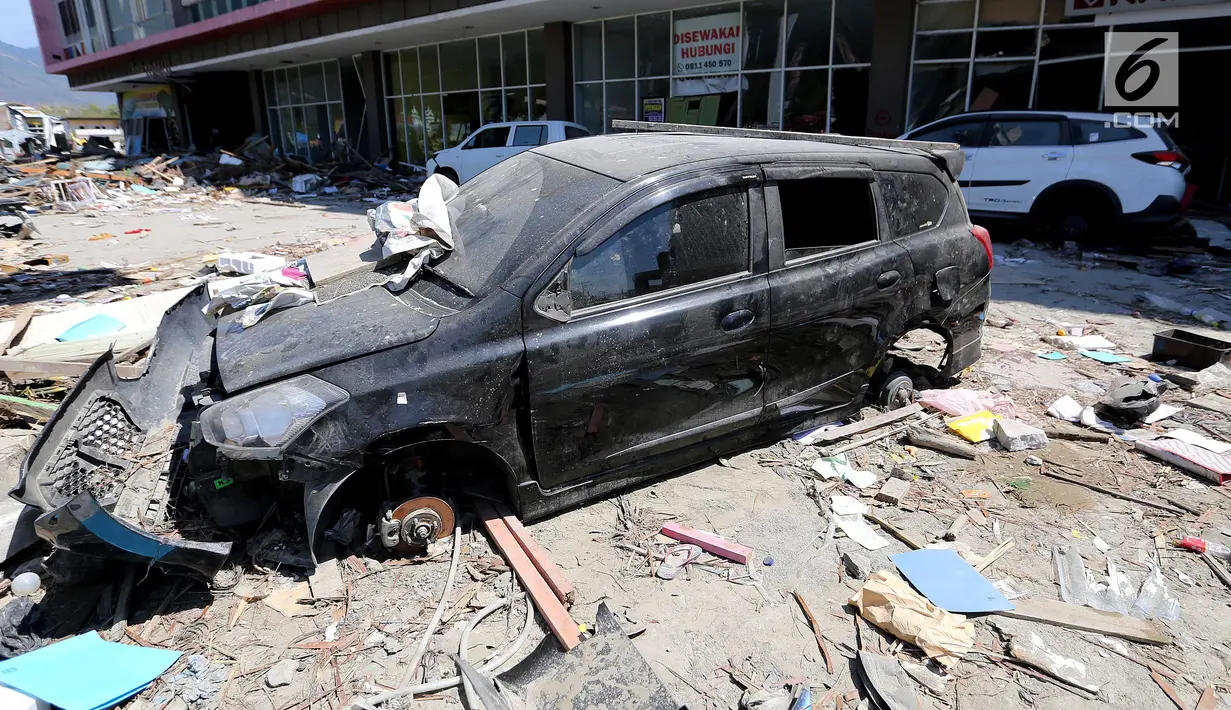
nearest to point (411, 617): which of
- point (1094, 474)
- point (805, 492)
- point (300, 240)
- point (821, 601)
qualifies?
point (821, 601)

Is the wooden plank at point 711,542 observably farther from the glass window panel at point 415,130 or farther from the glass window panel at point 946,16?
the glass window panel at point 415,130

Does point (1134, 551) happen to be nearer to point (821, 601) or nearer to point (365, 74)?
point (821, 601)

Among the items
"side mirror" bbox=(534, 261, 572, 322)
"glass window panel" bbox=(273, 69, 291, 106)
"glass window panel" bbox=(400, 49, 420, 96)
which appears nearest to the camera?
"side mirror" bbox=(534, 261, 572, 322)

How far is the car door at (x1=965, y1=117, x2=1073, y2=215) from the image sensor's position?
9.89 metres

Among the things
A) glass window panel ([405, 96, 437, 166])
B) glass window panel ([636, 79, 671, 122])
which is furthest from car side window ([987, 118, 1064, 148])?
glass window panel ([405, 96, 437, 166])

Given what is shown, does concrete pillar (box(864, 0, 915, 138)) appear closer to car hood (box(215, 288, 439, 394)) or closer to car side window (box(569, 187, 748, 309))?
car side window (box(569, 187, 748, 309))

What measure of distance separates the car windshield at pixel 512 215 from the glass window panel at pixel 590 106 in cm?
1494

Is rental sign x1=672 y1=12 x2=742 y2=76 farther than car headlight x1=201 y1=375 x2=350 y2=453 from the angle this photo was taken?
Yes

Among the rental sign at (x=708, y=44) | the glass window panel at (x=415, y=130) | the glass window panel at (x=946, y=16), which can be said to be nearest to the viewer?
the glass window panel at (x=946, y=16)

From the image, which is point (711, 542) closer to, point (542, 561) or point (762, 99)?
point (542, 561)

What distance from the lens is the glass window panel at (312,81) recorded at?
26125mm

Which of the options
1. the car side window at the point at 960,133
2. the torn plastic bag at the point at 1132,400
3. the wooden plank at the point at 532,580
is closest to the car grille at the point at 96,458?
the wooden plank at the point at 532,580

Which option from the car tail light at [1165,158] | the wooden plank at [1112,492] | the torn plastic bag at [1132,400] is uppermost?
the car tail light at [1165,158]

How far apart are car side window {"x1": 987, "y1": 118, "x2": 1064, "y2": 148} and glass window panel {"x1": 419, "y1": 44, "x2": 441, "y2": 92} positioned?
1698 centimetres
